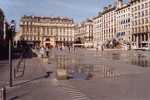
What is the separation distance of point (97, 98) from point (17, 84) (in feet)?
25.6

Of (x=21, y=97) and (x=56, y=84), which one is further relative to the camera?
(x=56, y=84)

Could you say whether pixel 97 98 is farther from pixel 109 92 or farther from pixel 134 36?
pixel 134 36

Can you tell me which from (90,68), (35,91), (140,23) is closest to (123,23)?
(140,23)

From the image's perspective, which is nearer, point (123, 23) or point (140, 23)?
point (140, 23)

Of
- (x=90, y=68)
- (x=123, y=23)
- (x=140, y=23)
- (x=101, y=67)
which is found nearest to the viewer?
(x=90, y=68)

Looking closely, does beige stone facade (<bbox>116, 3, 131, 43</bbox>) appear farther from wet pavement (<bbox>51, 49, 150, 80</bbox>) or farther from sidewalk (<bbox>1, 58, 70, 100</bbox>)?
sidewalk (<bbox>1, 58, 70, 100</bbox>)

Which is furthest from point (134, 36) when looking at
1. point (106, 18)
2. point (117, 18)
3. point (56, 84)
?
point (56, 84)

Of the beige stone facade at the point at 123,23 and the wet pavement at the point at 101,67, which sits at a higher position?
the beige stone facade at the point at 123,23

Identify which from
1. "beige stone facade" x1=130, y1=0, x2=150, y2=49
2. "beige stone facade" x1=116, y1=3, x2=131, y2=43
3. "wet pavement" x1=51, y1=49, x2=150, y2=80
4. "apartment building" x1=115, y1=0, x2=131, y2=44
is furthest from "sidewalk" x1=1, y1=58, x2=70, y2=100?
"beige stone facade" x1=116, y1=3, x2=131, y2=43

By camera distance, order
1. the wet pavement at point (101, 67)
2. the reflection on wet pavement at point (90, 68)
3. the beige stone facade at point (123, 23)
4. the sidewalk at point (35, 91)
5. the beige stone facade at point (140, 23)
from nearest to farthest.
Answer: the sidewalk at point (35, 91)
the reflection on wet pavement at point (90, 68)
the wet pavement at point (101, 67)
the beige stone facade at point (140, 23)
the beige stone facade at point (123, 23)

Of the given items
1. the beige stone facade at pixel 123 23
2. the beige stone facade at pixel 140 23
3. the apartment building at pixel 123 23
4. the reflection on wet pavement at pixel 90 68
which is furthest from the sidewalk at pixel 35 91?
the beige stone facade at pixel 123 23

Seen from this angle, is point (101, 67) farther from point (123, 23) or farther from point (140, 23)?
point (123, 23)

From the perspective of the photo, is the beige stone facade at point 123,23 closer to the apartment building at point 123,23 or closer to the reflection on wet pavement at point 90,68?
the apartment building at point 123,23

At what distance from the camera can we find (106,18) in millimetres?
196000
